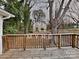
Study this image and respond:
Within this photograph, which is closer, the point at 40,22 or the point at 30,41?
the point at 30,41

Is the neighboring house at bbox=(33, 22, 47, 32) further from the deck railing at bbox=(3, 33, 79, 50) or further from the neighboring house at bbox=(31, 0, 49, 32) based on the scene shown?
the deck railing at bbox=(3, 33, 79, 50)

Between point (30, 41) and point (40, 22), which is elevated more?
point (40, 22)

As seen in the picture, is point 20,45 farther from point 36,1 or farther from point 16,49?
point 36,1

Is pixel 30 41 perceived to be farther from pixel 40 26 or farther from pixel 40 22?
pixel 40 22

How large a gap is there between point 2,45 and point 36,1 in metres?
15.2

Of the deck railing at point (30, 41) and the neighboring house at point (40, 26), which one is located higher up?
the neighboring house at point (40, 26)

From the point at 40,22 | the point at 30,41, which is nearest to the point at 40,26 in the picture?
the point at 40,22

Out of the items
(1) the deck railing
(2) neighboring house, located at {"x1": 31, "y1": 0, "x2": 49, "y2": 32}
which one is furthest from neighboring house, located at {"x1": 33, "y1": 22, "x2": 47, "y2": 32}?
(1) the deck railing

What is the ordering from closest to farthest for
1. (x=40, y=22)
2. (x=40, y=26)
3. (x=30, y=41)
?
(x=30, y=41), (x=40, y=26), (x=40, y=22)

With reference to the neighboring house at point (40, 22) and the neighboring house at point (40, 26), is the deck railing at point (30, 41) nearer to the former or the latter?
the neighboring house at point (40, 22)

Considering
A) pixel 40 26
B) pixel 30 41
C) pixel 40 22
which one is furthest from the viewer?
pixel 40 22

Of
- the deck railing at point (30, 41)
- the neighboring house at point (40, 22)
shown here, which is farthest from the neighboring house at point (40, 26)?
the deck railing at point (30, 41)

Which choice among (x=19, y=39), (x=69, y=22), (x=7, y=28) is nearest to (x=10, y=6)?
(x=7, y=28)

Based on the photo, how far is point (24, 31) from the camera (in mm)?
22359
